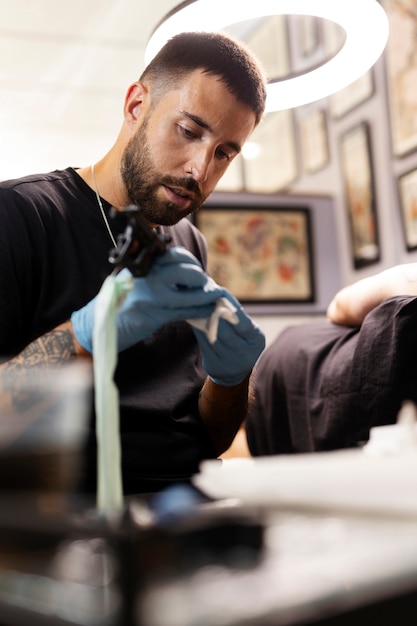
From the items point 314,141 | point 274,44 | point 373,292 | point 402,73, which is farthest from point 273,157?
point 373,292

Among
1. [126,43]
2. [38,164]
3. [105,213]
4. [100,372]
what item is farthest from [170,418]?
[38,164]

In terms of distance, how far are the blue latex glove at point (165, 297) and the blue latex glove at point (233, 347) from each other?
4 cm

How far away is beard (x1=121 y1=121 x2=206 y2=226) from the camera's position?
133 centimetres

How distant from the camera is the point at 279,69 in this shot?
3.66 metres

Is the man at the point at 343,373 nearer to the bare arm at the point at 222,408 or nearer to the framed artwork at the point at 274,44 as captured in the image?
the bare arm at the point at 222,408

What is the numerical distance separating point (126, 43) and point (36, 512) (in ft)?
11.8

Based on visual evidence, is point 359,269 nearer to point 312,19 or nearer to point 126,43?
point 312,19

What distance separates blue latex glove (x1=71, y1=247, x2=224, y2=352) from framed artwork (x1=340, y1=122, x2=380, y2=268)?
6.91 feet

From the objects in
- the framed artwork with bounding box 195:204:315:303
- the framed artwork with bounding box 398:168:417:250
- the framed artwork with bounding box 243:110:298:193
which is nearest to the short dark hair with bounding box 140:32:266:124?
the framed artwork with bounding box 398:168:417:250

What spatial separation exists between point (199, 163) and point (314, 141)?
7.18 ft

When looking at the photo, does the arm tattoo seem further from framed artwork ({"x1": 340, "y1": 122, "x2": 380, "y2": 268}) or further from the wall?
framed artwork ({"x1": 340, "y1": 122, "x2": 380, "y2": 268})

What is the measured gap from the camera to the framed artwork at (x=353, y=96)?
287 cm

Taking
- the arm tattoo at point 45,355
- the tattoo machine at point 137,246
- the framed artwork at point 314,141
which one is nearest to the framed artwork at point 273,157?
the framed artwork at point 314,141

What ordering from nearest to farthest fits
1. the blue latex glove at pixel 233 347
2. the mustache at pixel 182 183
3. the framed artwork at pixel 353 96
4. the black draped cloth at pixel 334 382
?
the blue latex glove at pixel 233 347, the mustache at pixel 182 183, the black draped cloth at pixel 334 382, the framed artwork at pixel 353 96
